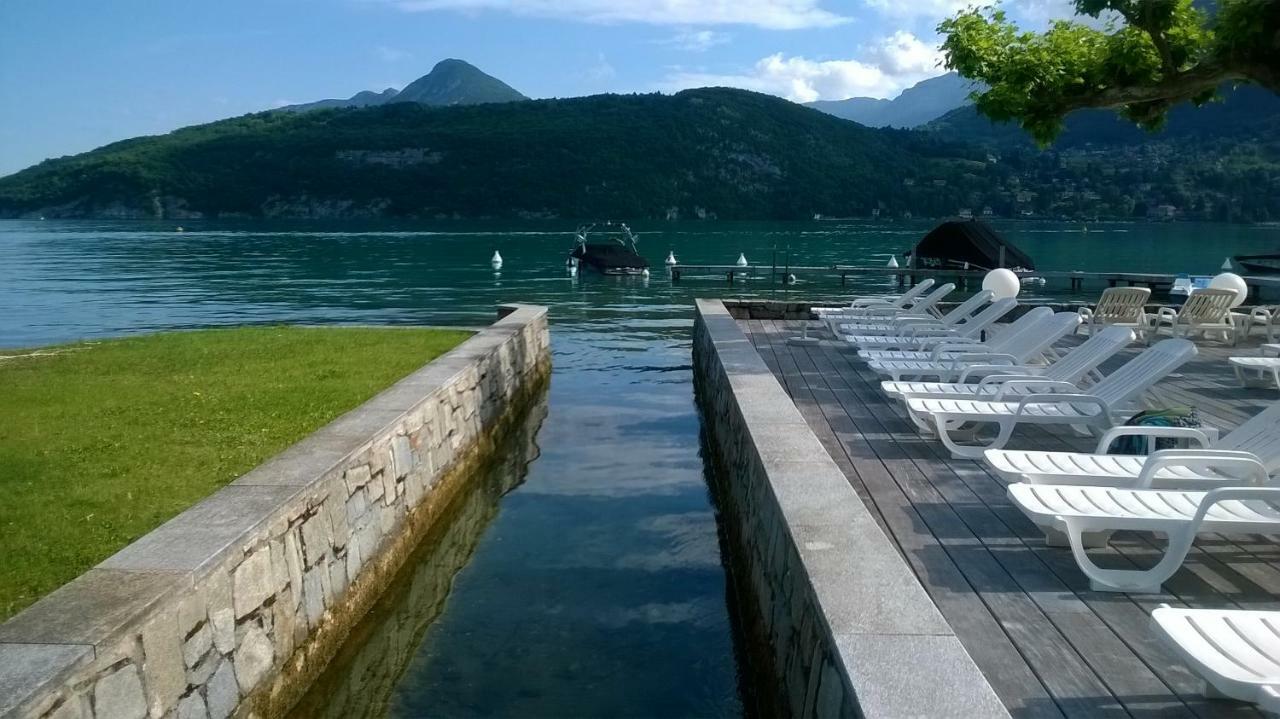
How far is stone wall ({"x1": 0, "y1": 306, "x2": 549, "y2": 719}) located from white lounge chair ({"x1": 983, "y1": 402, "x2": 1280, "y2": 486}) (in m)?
3.31

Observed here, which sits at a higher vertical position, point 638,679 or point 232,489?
point 232,489

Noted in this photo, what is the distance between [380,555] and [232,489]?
4.49 ft

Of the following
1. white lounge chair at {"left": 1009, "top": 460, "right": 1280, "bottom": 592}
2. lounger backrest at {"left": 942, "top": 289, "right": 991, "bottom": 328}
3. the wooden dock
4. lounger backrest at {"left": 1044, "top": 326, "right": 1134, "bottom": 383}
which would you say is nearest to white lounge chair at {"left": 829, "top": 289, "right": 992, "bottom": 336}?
lounger backrest at {"left": 942, "top": 289, "right": 991, "bottom": 328}

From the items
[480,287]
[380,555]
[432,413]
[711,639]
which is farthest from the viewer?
[480,287]

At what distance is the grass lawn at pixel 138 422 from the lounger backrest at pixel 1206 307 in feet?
29.2

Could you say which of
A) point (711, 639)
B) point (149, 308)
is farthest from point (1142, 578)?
point (149, 308)

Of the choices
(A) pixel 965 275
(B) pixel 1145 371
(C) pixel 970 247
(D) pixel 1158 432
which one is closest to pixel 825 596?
(D) pixel 1158 432

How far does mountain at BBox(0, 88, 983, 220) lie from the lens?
114m

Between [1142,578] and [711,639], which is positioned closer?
[1142,578]

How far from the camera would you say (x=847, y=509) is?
4.30 meters

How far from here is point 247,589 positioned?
4.04m

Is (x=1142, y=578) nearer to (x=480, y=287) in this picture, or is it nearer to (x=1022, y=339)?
(x=1022, y=339)

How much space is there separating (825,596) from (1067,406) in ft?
11.7

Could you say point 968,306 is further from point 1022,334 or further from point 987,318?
point 1022,334
